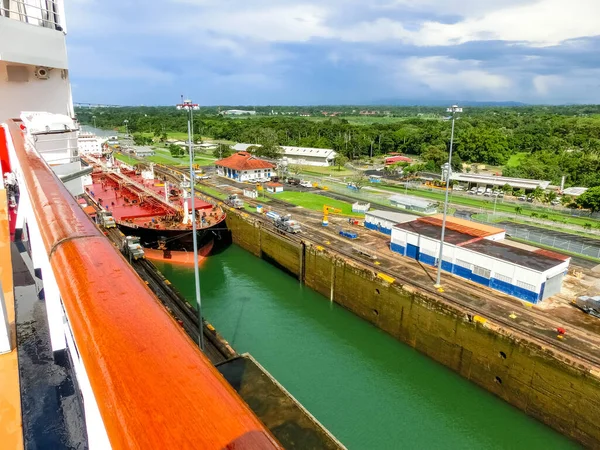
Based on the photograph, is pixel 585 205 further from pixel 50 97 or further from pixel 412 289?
pixel 50 97

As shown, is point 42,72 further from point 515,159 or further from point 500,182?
point 515,159

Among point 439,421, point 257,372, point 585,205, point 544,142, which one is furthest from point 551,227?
point 544,142

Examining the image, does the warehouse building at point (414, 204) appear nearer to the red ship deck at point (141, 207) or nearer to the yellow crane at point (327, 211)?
the yellow crane at point (327, 211)

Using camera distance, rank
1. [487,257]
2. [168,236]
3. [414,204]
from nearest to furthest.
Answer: [487,257]
[168,236]
[414,204]

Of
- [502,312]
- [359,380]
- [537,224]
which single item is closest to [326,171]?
[537,224]

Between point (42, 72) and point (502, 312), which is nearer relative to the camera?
point (42, 72)

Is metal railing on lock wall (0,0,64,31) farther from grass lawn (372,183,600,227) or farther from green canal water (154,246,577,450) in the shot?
grass lawn (372,183,600,227)

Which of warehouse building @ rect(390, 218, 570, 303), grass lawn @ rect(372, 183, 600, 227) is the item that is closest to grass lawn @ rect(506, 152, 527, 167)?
grass lawn @ rect(372, 183, 600, 227)
